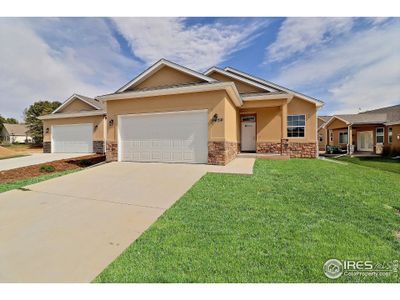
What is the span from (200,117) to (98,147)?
11465 mm

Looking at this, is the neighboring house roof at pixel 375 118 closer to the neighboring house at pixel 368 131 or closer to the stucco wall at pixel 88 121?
the neighboring house at pixel 368 131

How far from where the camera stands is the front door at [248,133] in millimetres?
13500

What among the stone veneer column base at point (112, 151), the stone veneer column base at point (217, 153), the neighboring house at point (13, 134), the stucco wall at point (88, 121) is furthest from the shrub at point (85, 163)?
the neighboring house at point (13, 134)

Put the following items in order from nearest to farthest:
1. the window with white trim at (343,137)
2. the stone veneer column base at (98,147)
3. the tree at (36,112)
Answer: the stone veneer column base at (98,147), the window with white trim at (343,137), the tree at (36,112)

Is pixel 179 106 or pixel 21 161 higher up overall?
pixel 179 106

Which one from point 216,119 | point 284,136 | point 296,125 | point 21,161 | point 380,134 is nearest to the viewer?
point 216,119

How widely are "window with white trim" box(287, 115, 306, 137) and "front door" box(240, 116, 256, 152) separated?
2.66 m

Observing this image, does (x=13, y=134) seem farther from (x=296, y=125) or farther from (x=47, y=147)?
(x=296, y=125)

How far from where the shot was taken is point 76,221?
3842 millimetres

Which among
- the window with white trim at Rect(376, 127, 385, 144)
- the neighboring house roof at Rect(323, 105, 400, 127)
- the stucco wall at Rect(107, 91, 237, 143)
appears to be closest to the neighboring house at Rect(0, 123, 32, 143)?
the stucco wall at Rect(107, 91, 237, 143)

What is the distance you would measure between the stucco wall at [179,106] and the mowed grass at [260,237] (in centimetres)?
400

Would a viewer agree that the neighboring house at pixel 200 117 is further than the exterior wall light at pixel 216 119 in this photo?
Yes

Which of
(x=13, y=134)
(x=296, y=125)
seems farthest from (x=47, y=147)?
(x=13, y=134)
